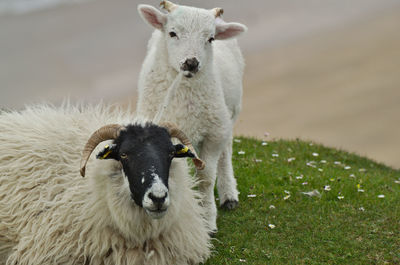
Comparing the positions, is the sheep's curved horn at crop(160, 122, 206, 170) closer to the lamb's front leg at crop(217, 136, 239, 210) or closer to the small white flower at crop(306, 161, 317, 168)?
the lamb's front leg at crop(217, 136, 239, 210)

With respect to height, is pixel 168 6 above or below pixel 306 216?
above

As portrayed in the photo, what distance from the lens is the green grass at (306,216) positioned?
7.46 m

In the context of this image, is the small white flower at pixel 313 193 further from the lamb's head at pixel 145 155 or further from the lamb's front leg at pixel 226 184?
the lamb's head at pixel 145 155

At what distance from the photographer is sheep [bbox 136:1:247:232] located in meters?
7.15

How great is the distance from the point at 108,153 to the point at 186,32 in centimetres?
199

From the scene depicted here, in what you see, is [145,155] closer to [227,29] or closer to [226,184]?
[227,29]

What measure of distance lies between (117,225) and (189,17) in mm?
2732

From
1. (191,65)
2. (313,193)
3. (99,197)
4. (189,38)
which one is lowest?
(313,193)

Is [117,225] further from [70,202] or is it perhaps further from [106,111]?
[106,111]

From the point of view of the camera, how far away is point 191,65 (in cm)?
696

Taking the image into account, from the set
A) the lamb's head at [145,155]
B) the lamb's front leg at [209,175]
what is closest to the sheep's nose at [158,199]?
A: the lamb's head at [145,155]

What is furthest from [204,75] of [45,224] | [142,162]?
[45,224]

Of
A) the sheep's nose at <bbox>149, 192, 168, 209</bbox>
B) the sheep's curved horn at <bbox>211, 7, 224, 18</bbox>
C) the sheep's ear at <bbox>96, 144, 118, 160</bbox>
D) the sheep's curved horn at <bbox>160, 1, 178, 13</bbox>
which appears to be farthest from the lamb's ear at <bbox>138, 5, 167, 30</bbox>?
the sheep's nose at <bbox>149, 192, 168, 209</bbox>

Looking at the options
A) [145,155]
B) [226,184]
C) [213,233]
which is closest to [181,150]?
[145,155]
